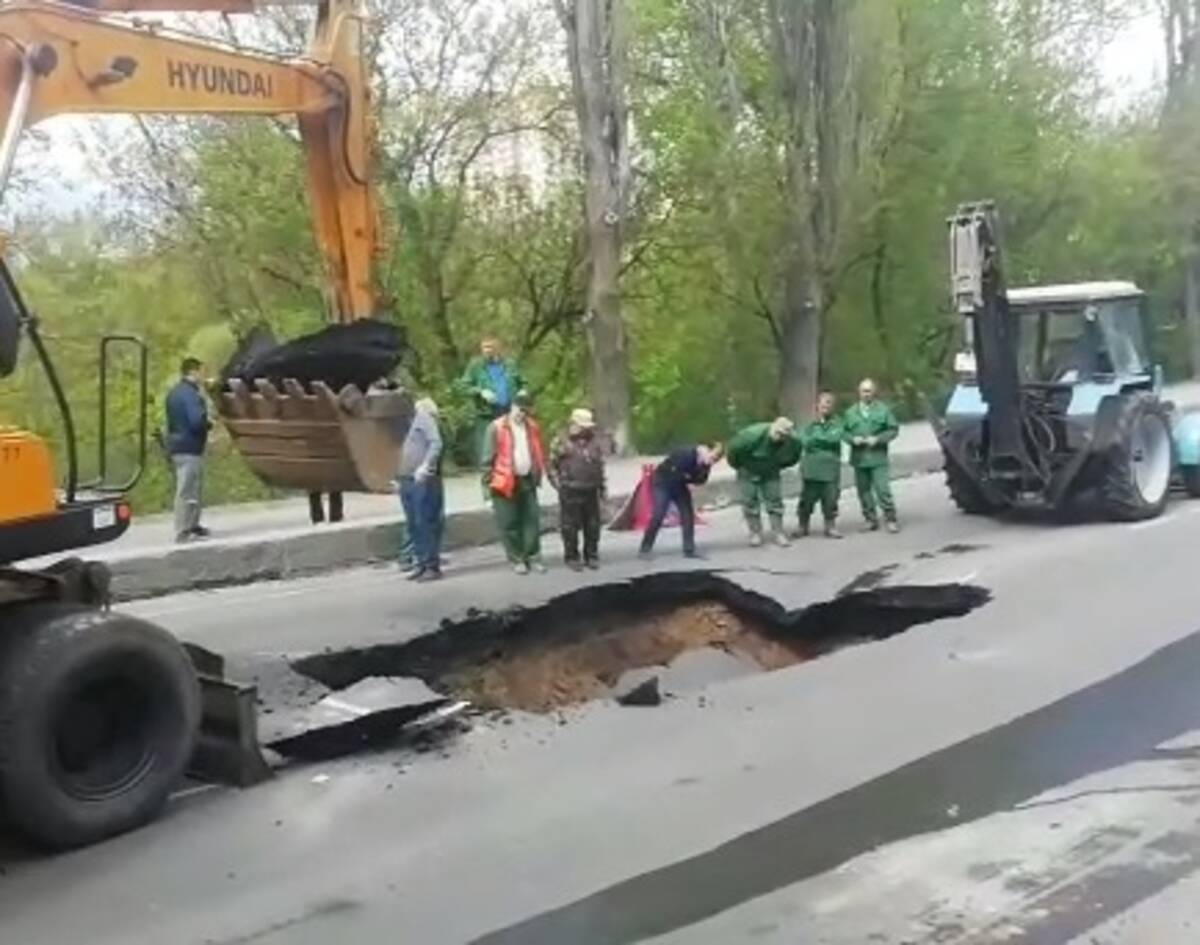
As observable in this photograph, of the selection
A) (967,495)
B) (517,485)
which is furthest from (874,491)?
(517,485)

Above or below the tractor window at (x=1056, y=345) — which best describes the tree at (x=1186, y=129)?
above

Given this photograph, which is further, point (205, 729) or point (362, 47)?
point (362, 47)

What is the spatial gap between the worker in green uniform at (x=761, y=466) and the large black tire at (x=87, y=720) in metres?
8.19

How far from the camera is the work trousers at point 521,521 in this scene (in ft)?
44.5

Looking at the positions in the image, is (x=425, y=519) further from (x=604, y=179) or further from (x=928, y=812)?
(x=604, y=179)

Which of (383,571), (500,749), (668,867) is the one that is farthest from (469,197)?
Result: (668,867)

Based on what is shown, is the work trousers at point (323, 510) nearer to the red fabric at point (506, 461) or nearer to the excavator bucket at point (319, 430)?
the red fabric at point (506, 461)

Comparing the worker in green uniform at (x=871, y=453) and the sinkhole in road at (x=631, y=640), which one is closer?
the sinkhole in road at (x=631, y=640)

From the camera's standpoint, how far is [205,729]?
7.72 metres

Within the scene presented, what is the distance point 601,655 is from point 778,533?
401 centimetres

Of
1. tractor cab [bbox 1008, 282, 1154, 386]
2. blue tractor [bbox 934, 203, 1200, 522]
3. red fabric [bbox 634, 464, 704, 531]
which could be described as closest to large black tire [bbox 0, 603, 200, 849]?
red fabric [bbox 634, 464, 704, 531]

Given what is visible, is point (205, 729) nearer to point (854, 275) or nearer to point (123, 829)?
point (123, 829)

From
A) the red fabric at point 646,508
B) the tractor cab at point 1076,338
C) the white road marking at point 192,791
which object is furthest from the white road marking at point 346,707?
the tractor cab at point 1076,338

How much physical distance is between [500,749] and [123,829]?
6.12ft
